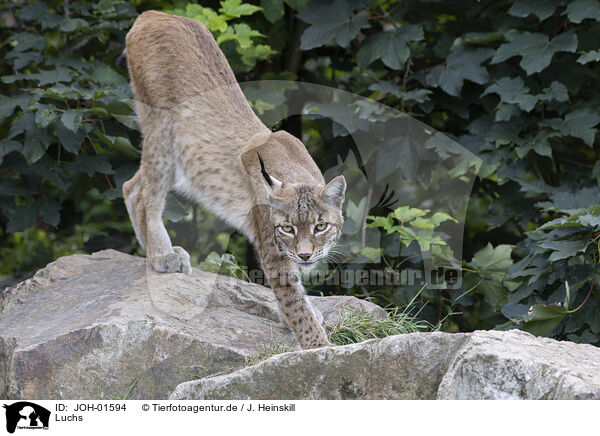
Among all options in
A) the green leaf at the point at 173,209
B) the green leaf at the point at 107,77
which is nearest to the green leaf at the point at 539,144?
the green leaf at the point at 173,209

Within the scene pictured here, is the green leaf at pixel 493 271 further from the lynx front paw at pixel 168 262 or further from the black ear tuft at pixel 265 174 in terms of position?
the lynx front paw at pixel 168 262

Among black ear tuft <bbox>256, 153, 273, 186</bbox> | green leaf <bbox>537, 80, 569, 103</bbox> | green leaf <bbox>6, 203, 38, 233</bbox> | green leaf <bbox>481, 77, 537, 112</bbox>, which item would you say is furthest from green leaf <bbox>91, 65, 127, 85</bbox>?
green leaf <bbox>537, 80, 569, 103</bbox>

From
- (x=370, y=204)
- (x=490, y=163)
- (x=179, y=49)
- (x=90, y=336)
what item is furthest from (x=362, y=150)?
(x=90, y=336)

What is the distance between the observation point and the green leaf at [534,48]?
18.1 ft

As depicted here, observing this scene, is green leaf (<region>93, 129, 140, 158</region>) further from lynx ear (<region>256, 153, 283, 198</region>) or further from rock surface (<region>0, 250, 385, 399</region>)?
lynx ear (<region>256, 153, 283, 198</region>)

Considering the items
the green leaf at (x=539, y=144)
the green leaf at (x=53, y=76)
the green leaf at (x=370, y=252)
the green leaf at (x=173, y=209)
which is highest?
the green leaf at (x=53, y=76)

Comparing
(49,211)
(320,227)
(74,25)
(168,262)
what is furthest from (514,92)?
→ (49,211)

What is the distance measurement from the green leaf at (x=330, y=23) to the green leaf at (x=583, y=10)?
1.64 metres

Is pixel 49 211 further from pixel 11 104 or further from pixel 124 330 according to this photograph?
pixel 124 330

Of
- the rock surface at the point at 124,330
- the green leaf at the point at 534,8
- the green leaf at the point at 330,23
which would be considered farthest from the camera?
the green leaf at the point at 330,23

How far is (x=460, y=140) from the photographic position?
5.98m

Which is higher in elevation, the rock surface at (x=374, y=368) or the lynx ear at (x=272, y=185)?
the lynx ear at (x=272, y=185)

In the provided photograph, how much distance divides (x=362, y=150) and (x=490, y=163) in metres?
1.09

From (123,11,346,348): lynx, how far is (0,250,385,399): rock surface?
0.36 metres
